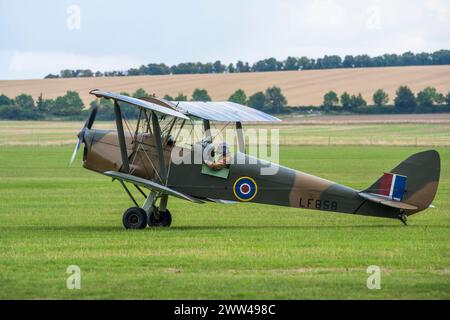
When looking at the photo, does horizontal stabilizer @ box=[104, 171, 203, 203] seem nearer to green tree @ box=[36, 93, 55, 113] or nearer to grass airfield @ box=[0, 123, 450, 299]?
grass airfield @ box=[0, 123, 450, 299]

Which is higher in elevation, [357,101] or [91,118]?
[91,118]

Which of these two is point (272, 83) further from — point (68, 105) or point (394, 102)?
point (68, 105)

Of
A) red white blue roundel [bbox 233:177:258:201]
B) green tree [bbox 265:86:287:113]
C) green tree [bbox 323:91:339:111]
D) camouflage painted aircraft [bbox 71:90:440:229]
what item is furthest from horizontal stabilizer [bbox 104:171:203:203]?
green tree [bbox 323:91:339:111]

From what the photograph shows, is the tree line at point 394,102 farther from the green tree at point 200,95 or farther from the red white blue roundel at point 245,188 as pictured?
the red white blue roundel at point 245,188

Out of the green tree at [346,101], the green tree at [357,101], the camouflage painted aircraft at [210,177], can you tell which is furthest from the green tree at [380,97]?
the camouflage painted aircraft at [210,177]

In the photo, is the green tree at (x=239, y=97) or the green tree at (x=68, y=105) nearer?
the green tree at (x=68, y=105)

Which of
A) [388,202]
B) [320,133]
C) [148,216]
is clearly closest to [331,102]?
[320,133]

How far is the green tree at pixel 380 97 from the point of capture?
9664cm

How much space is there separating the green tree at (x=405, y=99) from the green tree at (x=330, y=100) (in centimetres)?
554

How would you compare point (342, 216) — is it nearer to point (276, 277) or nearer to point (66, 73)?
point (276, 277)

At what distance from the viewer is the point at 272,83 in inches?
4117

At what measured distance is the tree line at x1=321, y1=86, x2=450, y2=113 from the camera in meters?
95.6

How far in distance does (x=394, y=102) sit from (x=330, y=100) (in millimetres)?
5975

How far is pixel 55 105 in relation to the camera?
274ft
